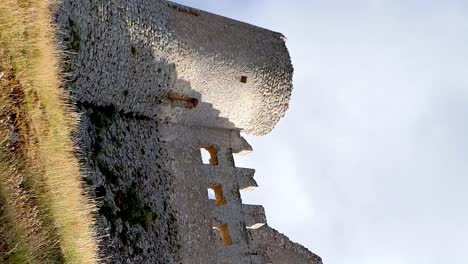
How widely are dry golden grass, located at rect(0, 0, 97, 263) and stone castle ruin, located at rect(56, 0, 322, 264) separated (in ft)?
0.97

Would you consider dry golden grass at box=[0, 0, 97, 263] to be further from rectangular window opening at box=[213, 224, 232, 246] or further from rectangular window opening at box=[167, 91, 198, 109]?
rectangular window opening at box=[213, 224, 232, 246]

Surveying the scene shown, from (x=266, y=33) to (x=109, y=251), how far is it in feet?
17.6

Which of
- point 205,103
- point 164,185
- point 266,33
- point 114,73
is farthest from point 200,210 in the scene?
point 266,33

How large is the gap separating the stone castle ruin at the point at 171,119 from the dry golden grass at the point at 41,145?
297mm

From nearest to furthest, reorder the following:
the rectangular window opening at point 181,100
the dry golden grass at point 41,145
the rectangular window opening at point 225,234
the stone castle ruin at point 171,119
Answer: the dry golden grass at point 41,145 < the stone castle ruin at point 171,119 < the rectangular window opening at point 181,100 < the rectangular window opening at point 225,234

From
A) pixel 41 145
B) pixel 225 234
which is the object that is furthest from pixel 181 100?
pixel 41 145

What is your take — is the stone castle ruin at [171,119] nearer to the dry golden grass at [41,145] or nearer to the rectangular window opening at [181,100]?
the rectangular window opening at [181,100]

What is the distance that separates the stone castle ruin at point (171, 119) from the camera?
1041 centimetres

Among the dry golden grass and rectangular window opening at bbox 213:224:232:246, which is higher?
the dry golden grass

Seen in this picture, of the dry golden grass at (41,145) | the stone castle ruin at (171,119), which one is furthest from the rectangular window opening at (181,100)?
the dry golden grass at (41,145)

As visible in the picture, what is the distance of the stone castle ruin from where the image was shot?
34.2 ft

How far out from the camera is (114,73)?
10.8 m

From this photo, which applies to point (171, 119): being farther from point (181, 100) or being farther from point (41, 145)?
point (41, 145)

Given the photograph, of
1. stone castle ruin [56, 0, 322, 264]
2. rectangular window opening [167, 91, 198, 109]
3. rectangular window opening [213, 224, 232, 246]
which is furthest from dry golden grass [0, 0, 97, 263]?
rectangular window opening [213, 224, 232, 246]
